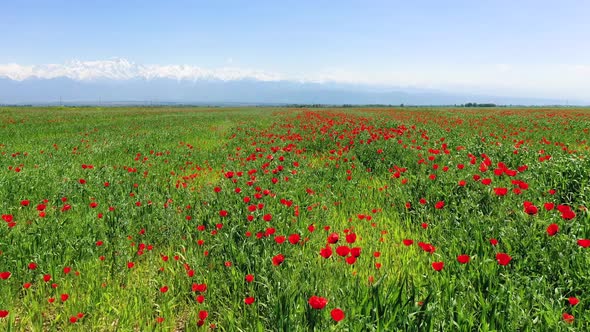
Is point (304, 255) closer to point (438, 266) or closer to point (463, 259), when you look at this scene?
point (438, 266)

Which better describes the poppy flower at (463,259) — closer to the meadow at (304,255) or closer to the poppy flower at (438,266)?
the meadow at (304,255)

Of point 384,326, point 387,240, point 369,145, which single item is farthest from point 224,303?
point 369,145

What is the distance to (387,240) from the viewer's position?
3924 millimetres

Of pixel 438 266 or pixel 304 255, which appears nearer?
pixel 438 266

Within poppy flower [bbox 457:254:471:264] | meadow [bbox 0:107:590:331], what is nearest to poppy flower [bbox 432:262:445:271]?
meadow [bbox 0:107:590:331]

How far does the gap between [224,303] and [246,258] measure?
0.42 m

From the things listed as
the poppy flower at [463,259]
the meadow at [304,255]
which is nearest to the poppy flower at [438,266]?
the meadow at [304,255]

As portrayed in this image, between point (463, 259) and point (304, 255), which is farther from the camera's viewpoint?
point (304, 255)

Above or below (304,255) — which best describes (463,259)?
above

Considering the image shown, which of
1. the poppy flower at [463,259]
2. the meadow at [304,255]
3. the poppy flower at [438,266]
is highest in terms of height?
the poppy flower at [463,259]

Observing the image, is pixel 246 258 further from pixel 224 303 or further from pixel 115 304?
pixel 115 304

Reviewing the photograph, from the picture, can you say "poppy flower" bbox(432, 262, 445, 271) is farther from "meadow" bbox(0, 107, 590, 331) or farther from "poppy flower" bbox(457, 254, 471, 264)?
"poppy flower" bbox(457, 254, 471, 264)

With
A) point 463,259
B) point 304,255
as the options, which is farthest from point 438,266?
point 304,255

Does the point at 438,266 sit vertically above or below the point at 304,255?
above
